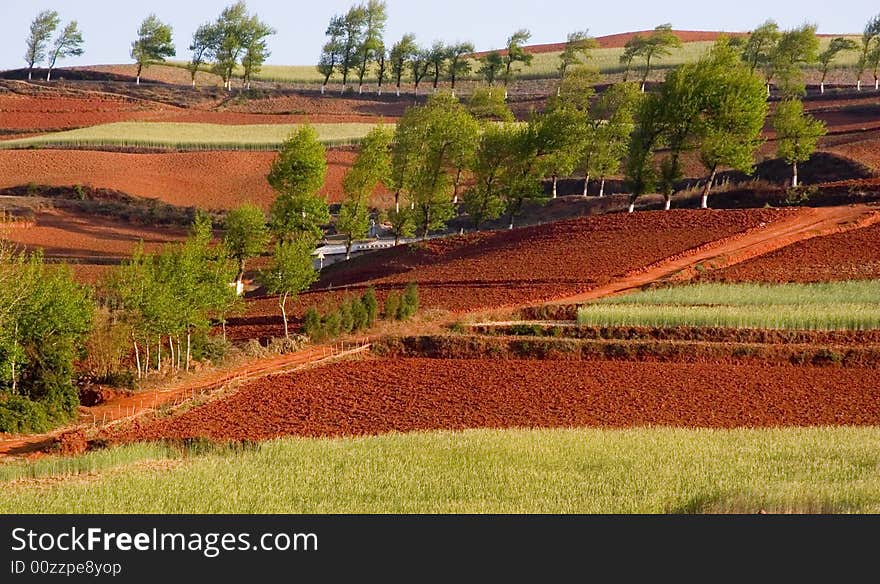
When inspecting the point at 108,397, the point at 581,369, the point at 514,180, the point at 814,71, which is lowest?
the point at 108,397

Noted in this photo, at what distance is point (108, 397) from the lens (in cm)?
3338

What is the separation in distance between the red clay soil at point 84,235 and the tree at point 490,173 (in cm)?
1996

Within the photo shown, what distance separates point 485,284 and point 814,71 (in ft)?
315

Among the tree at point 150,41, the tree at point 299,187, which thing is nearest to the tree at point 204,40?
the tree at point 150,41

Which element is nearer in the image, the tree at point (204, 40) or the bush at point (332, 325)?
the bush at point (332, 325)

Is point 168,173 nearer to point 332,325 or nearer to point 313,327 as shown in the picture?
point 332,325

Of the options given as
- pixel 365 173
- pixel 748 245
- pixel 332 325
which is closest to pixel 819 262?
pixel 748 245

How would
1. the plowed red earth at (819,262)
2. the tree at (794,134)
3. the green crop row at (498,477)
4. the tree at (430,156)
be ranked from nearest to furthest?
1. the green crop row at (498,477)
2. the plowed red earth at (819,262)
3. the tree at (430,156)
4. the tree at (794,134)

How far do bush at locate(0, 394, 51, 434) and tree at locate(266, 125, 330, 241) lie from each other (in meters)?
31.0

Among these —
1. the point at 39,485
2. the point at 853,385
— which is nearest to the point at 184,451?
the point at 39,485

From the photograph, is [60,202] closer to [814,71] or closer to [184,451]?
[184,451]

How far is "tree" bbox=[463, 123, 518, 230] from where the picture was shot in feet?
226

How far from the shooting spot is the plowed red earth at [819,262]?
47.2 metres

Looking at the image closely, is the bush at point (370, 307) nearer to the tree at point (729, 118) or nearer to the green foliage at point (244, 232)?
the green foliage at point (244, 232)
